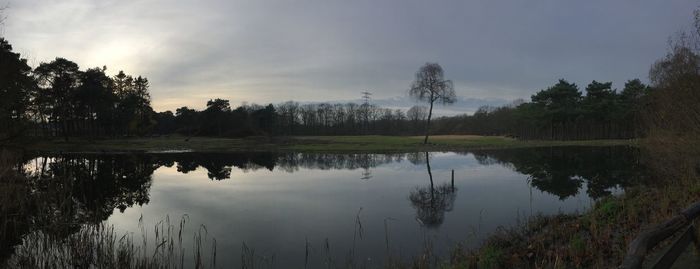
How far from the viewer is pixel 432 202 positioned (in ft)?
60.6

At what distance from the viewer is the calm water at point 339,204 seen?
471 inches

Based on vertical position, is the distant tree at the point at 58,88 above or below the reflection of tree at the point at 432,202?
above

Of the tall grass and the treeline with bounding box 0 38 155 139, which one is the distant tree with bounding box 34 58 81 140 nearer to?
the treeline with bounding box 0 38 155 139

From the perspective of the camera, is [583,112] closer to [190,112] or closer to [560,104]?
[560,104]

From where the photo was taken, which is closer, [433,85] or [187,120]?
[433,85]

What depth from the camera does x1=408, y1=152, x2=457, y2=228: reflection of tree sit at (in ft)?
49.0

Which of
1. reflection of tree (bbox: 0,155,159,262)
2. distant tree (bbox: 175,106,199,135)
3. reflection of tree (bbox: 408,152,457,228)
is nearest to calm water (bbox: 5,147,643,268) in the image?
reflection of tree (bbox: 408,152,457,228)

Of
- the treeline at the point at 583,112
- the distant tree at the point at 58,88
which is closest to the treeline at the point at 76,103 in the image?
the distant tree at the point at 58,88

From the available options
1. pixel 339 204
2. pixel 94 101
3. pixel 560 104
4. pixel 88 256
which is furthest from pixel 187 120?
pixel 88 256

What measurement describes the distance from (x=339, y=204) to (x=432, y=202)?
380cm

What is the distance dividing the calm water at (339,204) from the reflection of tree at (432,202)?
0.04 metres

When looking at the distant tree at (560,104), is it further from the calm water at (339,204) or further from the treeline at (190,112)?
the calm water at (339,204)

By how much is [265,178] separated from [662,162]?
21.9m

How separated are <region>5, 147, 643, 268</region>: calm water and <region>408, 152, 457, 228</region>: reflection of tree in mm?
37
